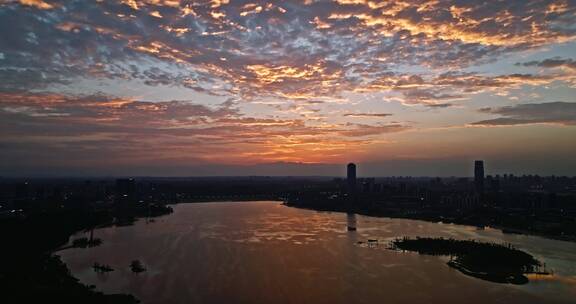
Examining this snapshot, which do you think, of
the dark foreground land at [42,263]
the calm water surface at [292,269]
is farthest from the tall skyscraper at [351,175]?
the dark foreground land at [42,263]

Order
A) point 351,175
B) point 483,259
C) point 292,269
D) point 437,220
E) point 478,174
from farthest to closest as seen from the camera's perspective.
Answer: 1. point 351,175
2. point 478,174
3. point 437,220
4. point 483,259
5. point 292,269

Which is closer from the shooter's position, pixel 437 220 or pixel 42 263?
pixel 42 263

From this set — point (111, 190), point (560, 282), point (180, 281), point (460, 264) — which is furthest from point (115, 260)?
point (111, 190)

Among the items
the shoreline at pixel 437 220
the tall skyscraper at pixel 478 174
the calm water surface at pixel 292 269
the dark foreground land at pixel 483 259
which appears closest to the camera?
Answer: the calm water surface at pixel 292 269

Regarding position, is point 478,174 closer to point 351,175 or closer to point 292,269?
point 351,175

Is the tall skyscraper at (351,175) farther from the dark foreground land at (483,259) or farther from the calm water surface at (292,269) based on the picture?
the dark foreground land at (483,259)

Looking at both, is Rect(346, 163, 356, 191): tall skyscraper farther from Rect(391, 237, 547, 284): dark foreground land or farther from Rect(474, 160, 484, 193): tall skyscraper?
Rect(391, 237, 547, 284): dark foreground land

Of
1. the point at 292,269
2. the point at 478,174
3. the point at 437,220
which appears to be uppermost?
the point at 478,174

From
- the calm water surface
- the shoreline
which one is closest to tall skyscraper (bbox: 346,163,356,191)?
the shoreline

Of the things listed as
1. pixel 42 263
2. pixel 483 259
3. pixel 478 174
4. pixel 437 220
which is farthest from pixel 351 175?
pixel 42 263
